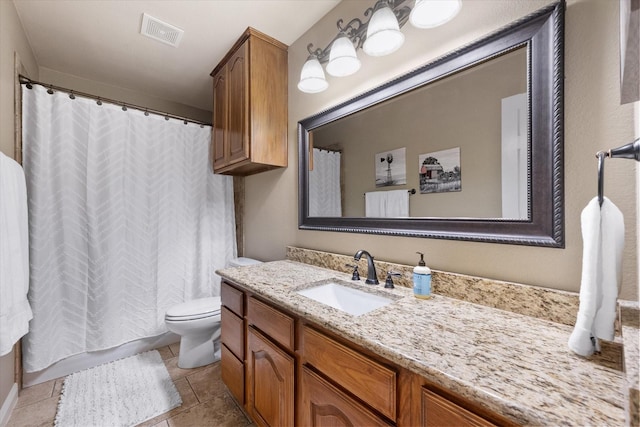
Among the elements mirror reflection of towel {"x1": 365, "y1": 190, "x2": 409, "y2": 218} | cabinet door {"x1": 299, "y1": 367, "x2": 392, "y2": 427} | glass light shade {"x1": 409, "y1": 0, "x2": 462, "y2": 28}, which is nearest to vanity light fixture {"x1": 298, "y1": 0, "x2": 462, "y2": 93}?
glass light shade {"x1": 409, "y1": 0, "x2": 462, "y2": 28}

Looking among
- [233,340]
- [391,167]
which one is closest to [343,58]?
[391,167]

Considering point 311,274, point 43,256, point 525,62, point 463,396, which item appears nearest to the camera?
point 463,396

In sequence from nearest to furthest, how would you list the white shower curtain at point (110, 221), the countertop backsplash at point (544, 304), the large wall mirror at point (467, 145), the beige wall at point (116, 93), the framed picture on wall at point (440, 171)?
1. the countertop backsplash at point (544, 304)
2. the large wall mirror at point (467, 145)
3. the framed picture on wall at point (440, 171)
4. the white shower curtain at point (110, 221)
5. the beige wall at point (116, 93)

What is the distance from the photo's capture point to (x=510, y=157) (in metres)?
0.95

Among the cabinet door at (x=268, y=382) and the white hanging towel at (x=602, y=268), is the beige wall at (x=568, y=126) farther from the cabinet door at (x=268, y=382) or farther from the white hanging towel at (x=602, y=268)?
the cabinet door at (x=268, y=382)

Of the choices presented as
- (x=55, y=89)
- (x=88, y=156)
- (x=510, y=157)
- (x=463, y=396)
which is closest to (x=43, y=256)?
(x=88, y=156)

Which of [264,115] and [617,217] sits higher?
[264,115]

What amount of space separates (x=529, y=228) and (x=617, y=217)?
1.06 ft

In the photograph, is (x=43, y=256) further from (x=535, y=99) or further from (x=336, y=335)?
(x=535, y=99)

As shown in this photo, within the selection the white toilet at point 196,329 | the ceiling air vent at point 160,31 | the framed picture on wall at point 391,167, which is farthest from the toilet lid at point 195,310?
the ceiling air vent at point 160,31

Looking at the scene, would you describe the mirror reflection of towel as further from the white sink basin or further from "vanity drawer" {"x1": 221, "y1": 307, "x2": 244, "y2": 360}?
"vanity drawer" {"x1": 221, "y1": 307, "x2": 244, "y2": 360}

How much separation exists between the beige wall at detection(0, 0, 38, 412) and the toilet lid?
2.67 feet

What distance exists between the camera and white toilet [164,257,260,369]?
1.86m

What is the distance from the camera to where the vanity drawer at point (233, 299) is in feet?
4.59
